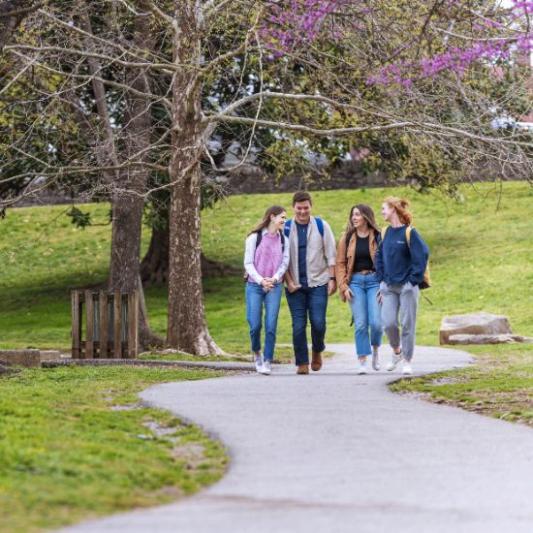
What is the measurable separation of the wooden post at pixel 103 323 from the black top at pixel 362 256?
20.8 ft

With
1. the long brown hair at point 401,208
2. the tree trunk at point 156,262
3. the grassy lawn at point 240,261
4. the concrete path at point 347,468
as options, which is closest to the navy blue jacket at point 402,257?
the long brown hair at point 401,208

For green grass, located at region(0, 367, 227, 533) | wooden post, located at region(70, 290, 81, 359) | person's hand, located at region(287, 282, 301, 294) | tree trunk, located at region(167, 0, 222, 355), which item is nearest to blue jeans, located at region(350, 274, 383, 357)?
person's hand, located at region(287, 282, 301, 294)

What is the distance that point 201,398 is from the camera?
39.7ft

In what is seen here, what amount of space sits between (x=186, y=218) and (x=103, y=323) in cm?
202

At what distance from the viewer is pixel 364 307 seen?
15.5 metres

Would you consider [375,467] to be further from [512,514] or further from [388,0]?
[388,0]

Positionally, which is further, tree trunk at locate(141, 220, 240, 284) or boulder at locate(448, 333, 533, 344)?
tree trunk at locate(141, 220, 240, 284)

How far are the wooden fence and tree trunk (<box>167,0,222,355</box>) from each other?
3.16 feet

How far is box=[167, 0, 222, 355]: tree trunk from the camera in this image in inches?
827

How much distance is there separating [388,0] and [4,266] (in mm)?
27857

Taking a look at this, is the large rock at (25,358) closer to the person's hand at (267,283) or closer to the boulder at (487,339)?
the person's hand at (267,283)

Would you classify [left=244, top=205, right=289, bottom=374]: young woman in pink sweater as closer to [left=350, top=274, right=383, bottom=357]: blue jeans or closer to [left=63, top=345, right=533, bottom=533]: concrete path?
[left=350, top=274, right=383, bottom=357]: blue jeans

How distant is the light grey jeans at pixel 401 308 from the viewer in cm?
1499

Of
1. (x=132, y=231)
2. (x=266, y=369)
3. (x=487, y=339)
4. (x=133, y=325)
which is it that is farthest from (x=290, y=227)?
(x=487, y=339)
